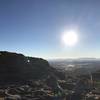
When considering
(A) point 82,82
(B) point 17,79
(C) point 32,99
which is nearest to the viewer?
(C) point 32,99

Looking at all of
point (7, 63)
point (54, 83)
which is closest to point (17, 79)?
point (7, 63)

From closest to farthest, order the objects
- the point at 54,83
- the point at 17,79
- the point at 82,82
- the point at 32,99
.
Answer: the point at 32,99
the point at 82,82
the point at 54,83
the point at 17,79

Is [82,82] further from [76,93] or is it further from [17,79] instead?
[17,79]

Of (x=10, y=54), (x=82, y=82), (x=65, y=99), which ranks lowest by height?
(x=65, y=99)

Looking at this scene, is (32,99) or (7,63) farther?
(7,63)

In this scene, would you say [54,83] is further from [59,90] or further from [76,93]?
[76,93]

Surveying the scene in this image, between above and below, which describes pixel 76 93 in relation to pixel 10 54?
below
